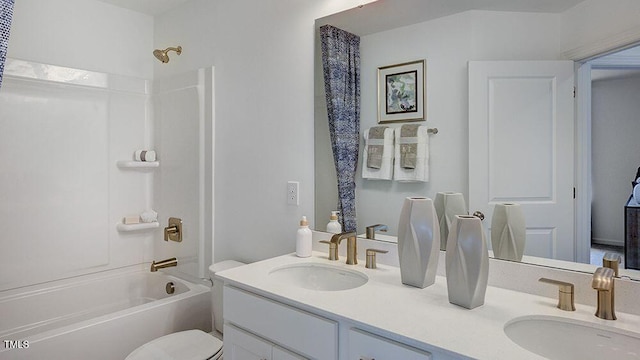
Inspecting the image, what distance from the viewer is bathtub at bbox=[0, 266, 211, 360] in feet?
5.51

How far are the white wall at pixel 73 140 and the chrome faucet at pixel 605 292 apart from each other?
106 inches

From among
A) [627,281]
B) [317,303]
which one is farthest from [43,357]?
[627,281]

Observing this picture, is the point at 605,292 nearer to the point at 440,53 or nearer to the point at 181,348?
the point at 440,53

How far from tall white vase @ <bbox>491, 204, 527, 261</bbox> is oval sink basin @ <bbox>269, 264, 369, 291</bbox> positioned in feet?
1.75

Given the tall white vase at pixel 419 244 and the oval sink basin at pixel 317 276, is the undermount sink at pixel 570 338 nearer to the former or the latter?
the tall white vase at pixel 419 244

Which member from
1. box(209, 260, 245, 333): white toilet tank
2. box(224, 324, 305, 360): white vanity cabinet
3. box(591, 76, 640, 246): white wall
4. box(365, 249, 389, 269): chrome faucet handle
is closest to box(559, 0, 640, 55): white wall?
box(591, 76, 640, 246): white wall

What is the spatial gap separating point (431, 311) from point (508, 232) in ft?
1.45

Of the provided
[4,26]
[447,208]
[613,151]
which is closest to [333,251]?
[447,208]

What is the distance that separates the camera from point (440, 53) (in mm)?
1418

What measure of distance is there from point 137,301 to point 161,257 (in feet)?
1.08

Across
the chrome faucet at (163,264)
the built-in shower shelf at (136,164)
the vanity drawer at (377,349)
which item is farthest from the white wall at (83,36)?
the vanity drawer at (377,349)

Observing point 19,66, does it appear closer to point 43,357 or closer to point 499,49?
point 43,357

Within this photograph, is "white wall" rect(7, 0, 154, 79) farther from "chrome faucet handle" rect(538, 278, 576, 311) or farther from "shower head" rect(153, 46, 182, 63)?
"chrome faucet handle" rect(538, 278, 576, 311)

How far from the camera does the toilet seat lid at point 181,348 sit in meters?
1.59
